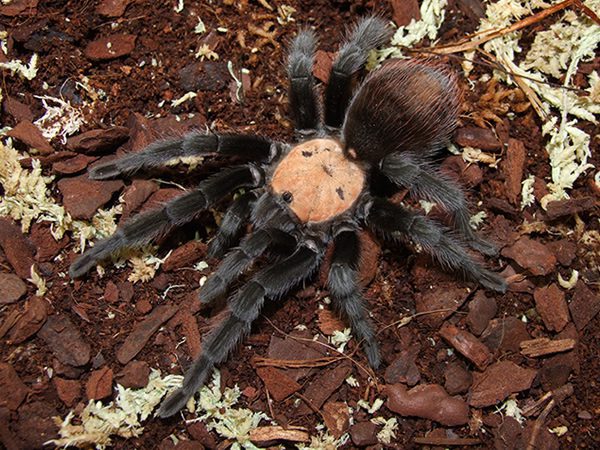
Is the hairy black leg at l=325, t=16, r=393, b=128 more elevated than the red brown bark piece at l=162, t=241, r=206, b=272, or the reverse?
the hairy black leg at l=325, t=16, r=393, b=128

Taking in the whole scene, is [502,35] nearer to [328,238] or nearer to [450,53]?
[450,53]

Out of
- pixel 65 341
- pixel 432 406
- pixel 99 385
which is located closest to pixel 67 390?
pixel 99 385

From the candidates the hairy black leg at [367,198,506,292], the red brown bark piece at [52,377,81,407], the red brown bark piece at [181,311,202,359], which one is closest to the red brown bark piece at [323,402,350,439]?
the red brown bark piece at [181,311,202,359]

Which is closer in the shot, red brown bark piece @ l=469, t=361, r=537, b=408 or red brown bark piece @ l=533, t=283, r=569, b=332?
red brown bark piece @ l=469, t=361, r=537, b=408

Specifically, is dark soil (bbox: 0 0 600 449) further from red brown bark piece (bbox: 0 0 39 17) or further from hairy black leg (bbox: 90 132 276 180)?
hairy black leg (bbox: 90 132 276 180)

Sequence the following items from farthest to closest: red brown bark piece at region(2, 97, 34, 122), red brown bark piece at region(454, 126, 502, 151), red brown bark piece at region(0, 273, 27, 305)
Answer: red brown bark piece at region(454, 126, 502, 151), red brown bark piece at region(2, 97, 34, 122), red brown bark piece at region(0, 273, 27, 305)

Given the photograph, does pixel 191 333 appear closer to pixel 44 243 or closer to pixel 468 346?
pixel 44 243

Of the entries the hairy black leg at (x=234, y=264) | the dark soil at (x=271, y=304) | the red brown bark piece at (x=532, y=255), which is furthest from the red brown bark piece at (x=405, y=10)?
the hairy black leg at (x=234, y=264)
